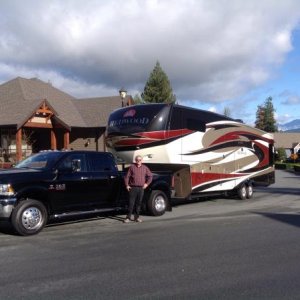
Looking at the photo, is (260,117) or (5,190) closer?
(5,190)

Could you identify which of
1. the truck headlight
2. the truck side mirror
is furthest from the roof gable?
the truck headlight

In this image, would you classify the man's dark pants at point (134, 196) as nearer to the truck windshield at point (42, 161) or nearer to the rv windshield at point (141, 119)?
the truck windshield at point (42, 161)

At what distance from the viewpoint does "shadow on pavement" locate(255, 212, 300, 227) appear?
1215 centimetres

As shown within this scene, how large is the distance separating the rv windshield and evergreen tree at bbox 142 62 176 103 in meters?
42.9

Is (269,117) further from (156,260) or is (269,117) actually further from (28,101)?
(156,260)

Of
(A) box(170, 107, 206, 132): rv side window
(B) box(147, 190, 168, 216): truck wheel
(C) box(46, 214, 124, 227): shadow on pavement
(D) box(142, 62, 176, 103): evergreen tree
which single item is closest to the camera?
(C) box(46, 214, 124, 227): shadow on pavement

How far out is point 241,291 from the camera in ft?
A: 20.3

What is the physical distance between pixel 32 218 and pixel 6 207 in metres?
0.61

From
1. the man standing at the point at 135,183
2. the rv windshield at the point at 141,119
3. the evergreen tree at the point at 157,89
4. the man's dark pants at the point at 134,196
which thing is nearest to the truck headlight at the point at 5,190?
the man standing at the point at 135,183

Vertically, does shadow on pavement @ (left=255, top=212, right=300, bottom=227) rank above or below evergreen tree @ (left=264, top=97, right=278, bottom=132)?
below

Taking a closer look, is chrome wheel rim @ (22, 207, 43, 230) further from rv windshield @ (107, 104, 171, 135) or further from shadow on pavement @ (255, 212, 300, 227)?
shadow on pavement @ (255, 212, 300, 227)

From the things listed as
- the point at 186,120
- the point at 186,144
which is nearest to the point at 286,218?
the point at 186,144

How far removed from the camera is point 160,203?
13.8 m

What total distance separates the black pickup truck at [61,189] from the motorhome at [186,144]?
1365 millimetres
